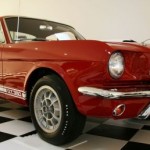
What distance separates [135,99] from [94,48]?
432 millimetres

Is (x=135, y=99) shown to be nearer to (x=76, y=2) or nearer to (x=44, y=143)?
(x=44, y=143)

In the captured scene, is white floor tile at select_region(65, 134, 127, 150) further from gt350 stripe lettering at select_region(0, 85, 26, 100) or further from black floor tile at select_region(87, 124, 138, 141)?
gt350 stripe lettering at select_region(0, 85, 26, 100)

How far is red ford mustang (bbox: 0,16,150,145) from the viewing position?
1.74 meters

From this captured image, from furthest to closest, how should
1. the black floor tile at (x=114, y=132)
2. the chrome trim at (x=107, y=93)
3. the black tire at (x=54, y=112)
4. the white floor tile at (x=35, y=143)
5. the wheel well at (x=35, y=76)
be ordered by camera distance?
1. the black floor tile at (x=114, y=132)
2. the wheel well at (x=35, y=76)
3. the white floor tile at (x=35, y=143)
4. the black tire at (x=54, y=112)
5. the chrome trim at (x=107, y=93)

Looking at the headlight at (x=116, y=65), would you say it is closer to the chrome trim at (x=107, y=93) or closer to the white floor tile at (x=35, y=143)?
the chrome trim at (x=107, y=93)

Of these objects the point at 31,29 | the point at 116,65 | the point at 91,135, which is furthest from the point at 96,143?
the point at 31,29

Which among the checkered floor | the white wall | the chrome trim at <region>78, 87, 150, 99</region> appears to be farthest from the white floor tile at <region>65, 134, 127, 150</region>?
the white wall

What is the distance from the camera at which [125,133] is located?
2389 millimetres

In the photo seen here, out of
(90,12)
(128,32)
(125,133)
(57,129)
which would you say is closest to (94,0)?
(90,12)

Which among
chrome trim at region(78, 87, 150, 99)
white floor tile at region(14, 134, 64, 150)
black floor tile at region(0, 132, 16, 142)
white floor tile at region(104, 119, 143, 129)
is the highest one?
chrome trim at region(78, 87, 150, 99)

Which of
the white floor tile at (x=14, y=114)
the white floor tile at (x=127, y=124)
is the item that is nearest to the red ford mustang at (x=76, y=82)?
the white floor tile at (x=14, y=114)

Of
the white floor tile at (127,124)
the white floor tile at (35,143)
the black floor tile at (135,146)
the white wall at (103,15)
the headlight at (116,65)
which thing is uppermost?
the white wall at (103,15)

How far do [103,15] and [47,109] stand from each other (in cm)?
256

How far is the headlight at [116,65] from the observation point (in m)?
1.75
